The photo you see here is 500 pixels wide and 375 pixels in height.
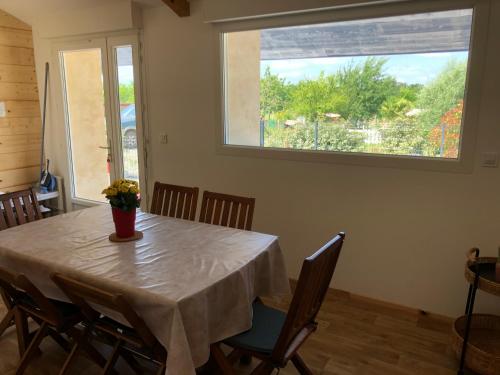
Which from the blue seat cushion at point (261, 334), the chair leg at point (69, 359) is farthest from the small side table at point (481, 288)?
the chair leg at point (69, 359)

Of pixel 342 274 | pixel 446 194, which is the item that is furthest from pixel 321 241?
pixel 446 194

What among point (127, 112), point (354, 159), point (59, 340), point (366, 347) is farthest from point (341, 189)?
point (127, 112)

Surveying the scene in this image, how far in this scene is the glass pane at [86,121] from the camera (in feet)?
14.8

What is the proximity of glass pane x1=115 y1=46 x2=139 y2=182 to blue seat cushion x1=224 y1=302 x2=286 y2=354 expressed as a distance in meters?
2.69

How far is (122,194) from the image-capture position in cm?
226

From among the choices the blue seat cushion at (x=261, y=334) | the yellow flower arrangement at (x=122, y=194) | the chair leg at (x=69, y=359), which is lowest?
the chair leg at (x=69, y=359)

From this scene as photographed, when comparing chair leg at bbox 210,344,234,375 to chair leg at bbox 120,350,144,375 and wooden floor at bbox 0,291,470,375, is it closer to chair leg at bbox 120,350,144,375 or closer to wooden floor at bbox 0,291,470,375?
wooden floor at bbox 0,291,470,375

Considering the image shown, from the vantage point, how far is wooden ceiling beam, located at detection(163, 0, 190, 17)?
347 cm

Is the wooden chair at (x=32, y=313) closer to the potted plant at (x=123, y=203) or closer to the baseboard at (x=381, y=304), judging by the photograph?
the potted plant at (x=123, y=203)

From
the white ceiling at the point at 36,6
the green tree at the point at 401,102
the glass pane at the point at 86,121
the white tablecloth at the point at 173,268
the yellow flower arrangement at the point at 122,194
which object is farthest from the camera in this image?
the glass pane at the point at 86,121

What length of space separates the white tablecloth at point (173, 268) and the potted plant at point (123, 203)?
0.34 ft

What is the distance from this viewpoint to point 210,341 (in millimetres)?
1795

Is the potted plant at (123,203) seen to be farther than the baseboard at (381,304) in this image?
No

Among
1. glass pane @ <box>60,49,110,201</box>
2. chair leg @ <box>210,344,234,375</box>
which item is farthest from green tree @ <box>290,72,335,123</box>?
glass pane @ <box>60,49,110,201</box>
